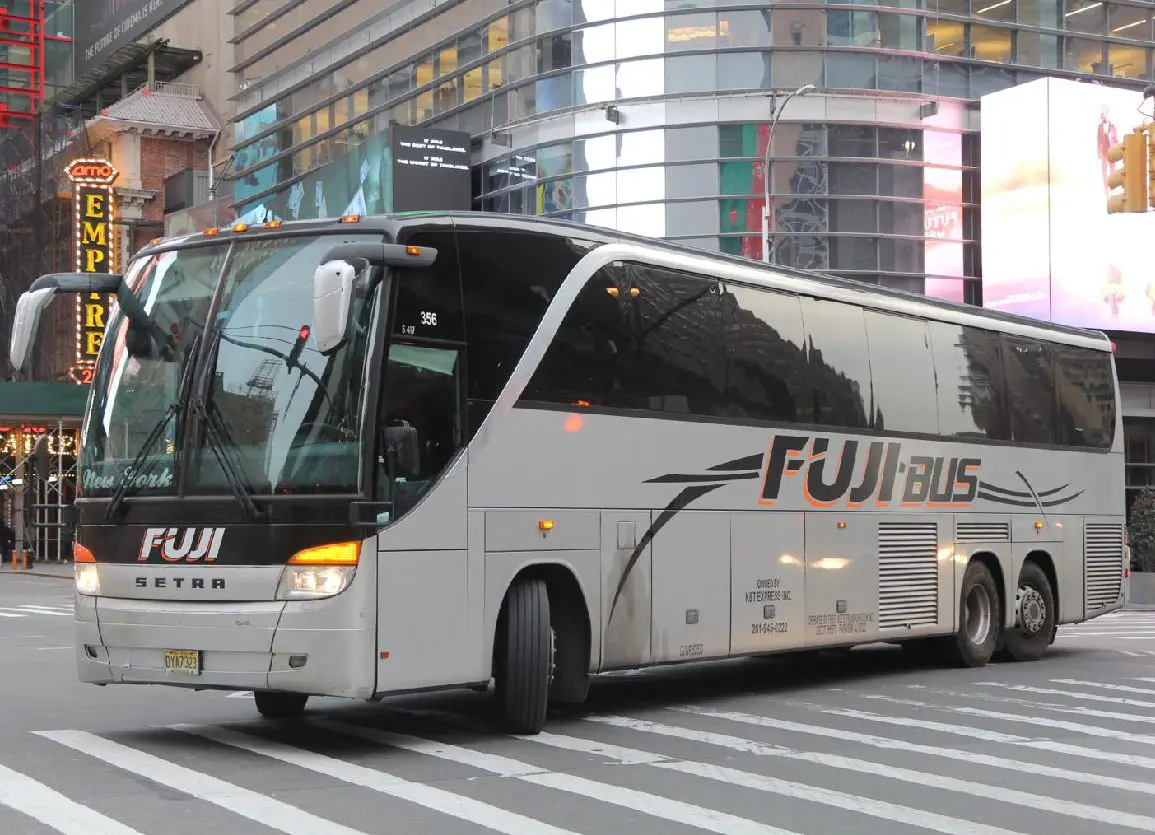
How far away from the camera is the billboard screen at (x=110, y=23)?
10388 cm

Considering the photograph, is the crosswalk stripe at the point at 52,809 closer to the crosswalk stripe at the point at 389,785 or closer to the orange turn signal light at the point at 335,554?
the crosswalk stripe at the point at 389,785

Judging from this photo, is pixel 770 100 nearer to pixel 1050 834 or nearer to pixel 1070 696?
pixel 1070 696

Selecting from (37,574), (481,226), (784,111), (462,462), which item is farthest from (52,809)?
(37,574)

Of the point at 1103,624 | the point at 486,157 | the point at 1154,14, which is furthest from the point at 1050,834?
the point at 1154,14

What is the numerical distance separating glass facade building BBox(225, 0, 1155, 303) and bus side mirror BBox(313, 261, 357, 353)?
124 ft

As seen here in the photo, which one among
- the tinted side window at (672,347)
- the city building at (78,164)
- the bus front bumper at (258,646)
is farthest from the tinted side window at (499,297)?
the city building at (78,164)

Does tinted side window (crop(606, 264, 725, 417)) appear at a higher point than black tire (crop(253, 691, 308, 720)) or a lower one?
higher

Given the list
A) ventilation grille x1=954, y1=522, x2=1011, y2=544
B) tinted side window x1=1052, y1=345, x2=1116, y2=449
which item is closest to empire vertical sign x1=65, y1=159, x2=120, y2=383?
tinted side window x1=1052, y1=345, x2=1116, y2=449

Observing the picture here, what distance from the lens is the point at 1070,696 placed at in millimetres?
15547

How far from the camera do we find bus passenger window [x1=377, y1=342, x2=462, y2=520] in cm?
1112

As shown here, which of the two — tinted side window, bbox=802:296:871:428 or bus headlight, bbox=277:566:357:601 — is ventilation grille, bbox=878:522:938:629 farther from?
bus headlight, bbox=277:566:357:601

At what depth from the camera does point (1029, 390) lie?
64.2 feet

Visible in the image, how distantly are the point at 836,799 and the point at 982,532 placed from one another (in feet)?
30.2

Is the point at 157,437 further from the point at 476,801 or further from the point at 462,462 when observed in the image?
the point at 476,801
